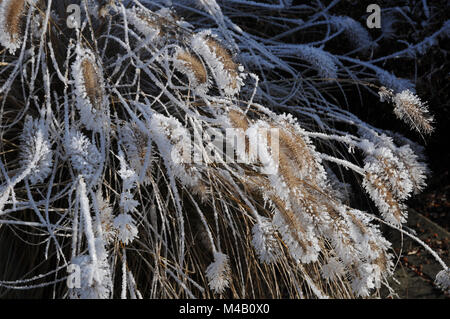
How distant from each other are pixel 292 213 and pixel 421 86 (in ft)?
4.88

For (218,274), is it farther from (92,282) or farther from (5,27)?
(5,27)

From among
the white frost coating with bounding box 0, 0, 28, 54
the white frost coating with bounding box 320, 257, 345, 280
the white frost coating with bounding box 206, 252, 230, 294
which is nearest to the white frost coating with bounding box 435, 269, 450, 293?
the white frost coating with bounding box 320, 257, 345, 280

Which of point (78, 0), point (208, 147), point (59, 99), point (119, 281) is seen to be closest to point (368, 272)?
point (208, 147)

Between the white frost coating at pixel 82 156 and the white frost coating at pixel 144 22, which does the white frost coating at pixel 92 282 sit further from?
the white frost coating at pixel 144 22

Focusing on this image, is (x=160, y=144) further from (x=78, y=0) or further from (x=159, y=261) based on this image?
→ (x=78, y=0)

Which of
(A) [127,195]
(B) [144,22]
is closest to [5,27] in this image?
(B) [144,22]

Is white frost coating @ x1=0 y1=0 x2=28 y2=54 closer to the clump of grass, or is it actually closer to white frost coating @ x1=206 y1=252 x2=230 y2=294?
the clump of grass

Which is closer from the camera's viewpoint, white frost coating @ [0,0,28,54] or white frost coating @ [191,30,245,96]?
Result: white frost coating @ [0,0,28,54]

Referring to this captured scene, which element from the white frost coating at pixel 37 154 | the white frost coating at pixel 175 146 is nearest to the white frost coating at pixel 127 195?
the white frost coating at pixel 175 146

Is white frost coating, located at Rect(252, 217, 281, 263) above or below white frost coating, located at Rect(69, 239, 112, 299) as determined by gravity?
above

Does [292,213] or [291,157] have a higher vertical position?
[291,157]
